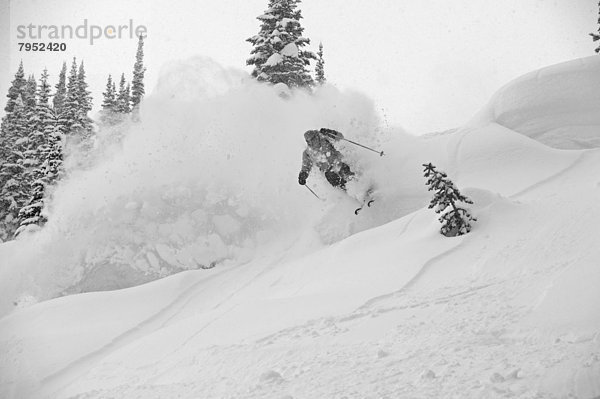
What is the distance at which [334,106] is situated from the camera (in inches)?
570

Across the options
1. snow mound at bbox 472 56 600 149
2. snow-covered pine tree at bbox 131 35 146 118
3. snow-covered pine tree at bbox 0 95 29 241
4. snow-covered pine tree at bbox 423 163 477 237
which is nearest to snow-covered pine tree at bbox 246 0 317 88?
snow mound at bbox 472 56 600 149

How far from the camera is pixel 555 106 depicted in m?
15.3

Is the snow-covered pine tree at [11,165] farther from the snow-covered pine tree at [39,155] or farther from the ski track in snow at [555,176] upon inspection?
the ski track in snow at [555,176]

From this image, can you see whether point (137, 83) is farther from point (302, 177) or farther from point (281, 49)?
point (302, 177)

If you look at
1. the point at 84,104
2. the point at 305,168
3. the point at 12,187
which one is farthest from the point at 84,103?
the point at 305,168

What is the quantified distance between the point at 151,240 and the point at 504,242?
26.0 feet

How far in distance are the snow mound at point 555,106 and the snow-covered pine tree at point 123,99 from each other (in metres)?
33.0

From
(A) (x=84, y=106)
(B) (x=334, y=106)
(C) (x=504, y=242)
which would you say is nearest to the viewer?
(C) (x=504, y=242)

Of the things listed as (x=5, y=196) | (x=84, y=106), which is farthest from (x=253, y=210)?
(x=84, y=106)

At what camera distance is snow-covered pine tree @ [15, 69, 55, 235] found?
24.1 m

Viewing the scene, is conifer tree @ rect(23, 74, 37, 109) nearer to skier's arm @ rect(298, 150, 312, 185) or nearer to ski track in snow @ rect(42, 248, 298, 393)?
skier's arm @ rect(298, 150, 312, 185)

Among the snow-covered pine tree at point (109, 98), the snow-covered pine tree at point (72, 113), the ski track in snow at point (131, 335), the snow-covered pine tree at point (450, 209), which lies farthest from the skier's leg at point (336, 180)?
the snow-covered pine tree at point (109, 98)

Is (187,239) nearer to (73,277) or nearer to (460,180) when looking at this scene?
(73,277)

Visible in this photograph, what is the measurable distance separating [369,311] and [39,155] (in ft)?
97.6
